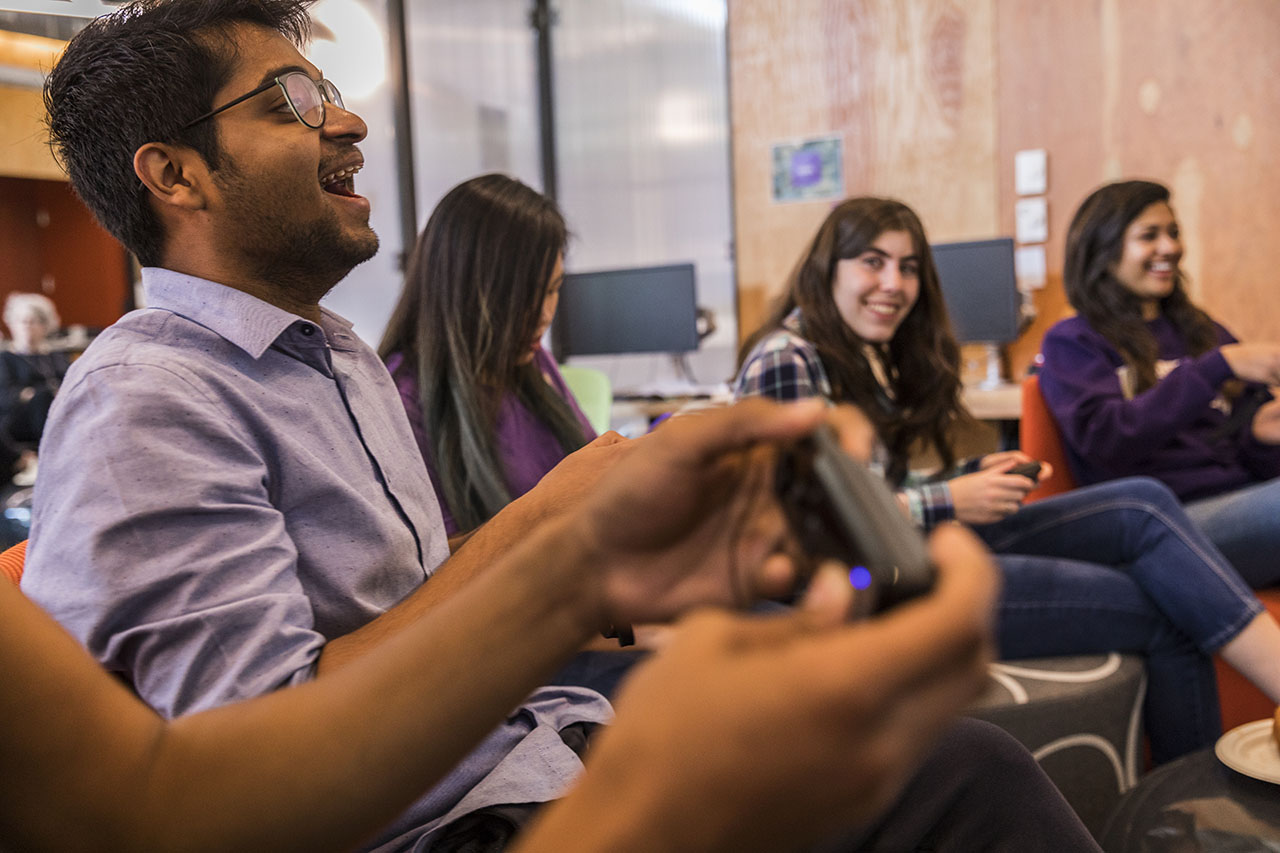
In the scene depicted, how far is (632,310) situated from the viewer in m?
4.35

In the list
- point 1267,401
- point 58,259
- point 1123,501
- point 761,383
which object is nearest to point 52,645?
point 761,383

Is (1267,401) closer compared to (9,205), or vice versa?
(1267,401)

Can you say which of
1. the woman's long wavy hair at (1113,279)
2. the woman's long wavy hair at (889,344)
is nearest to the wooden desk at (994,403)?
the woman's long wavy hair at (1113,279)

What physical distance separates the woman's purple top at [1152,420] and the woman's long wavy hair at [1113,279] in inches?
3.1

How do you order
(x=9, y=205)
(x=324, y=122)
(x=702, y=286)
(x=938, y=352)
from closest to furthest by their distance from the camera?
(x=324, y=122), (x=938, y=352), (x=702, y=286), (x=9, y=205)

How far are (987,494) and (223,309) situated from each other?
1.39 meters

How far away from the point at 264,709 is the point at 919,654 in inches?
15.8

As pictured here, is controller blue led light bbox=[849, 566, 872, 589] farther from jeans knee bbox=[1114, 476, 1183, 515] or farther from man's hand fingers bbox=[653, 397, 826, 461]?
jeans knee bbox=[1114, 476, 1183, 515]

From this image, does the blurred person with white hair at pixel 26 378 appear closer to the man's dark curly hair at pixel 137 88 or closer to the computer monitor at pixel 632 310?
the computer monitor at pixel 632 310

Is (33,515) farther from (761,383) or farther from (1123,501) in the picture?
(1123,501)

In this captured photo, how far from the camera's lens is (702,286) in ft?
15.7

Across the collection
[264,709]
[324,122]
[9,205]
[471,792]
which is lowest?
[471,792]

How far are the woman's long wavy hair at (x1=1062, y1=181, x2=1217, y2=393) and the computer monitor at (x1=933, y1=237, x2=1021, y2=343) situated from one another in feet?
3.86

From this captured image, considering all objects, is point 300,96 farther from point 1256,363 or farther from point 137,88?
point 1256,363
